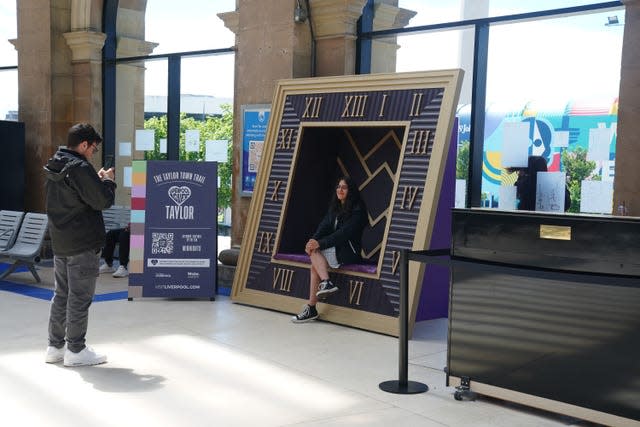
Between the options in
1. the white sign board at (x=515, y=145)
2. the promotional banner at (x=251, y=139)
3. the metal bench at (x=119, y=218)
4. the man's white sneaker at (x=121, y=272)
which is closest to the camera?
the white sign board at (x=515, y=145)

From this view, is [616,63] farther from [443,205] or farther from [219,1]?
[219,1]

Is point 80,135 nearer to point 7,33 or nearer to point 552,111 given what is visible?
point 552,111

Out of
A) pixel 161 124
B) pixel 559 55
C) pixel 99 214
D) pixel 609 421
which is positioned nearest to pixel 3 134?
Result: pixel 161 124

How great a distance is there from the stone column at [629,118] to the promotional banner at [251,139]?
145 inches

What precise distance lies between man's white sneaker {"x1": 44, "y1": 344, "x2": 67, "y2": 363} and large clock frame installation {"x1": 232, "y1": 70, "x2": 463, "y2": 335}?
7.49 feet

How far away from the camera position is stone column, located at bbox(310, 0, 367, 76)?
25.7ft

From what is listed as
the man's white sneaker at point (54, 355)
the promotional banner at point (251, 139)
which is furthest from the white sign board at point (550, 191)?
the man's white sneaker at point (54, 355)

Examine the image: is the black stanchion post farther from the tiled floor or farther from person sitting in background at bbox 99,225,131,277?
person sitting in background at bbox 99,225,131,277

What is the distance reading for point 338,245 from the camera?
664 cm

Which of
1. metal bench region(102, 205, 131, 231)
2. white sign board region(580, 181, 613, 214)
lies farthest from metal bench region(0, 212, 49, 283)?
white sign board region(580, 181, 613, 214)

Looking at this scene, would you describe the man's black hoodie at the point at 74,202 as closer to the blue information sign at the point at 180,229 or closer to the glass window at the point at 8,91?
the blue information sign at the point at 180,229

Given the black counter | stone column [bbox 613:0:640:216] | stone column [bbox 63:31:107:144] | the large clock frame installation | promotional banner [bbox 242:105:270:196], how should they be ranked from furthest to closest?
stone column [bbox 63:31:107:144]
promotional banner [bbox 242:105:270:196]
the large clock frame installation
stone column [bbox 613:0:640:216]
the black counter

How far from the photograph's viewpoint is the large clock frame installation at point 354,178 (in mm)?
6289

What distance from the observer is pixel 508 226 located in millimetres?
4293
